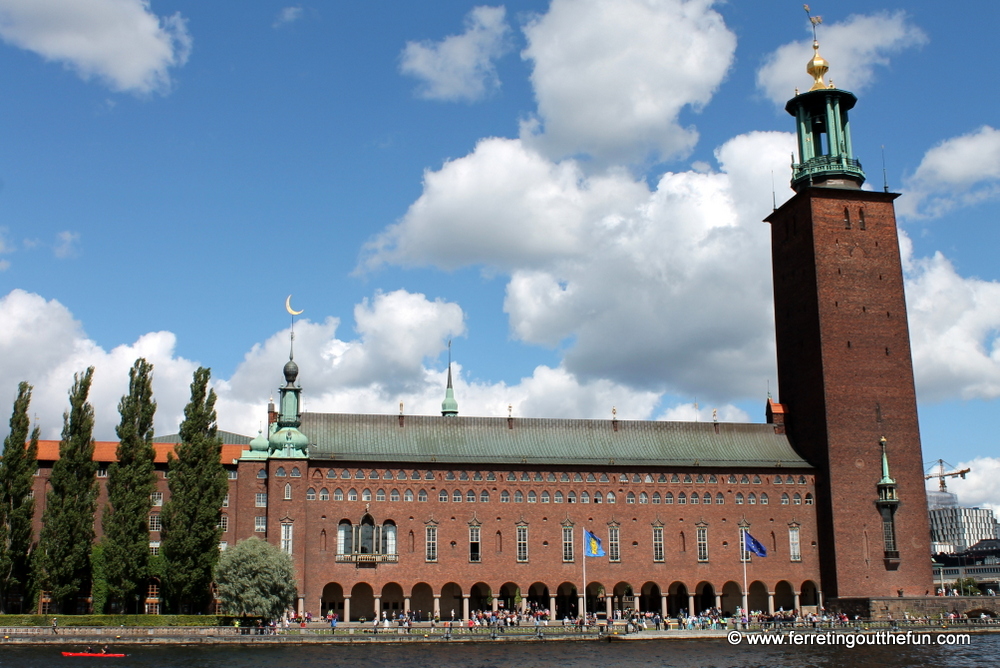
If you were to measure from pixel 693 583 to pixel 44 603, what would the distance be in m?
41.3

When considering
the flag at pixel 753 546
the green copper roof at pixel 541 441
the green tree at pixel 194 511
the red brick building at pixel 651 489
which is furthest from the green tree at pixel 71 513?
the flag at pixel 753 546

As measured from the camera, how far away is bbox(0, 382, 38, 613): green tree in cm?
5438

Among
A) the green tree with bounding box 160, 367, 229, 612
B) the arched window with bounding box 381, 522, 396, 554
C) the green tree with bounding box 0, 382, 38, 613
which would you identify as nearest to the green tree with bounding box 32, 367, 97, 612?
the green tree with bounding box 0, 382, 38, 613

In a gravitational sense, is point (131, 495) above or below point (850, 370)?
below

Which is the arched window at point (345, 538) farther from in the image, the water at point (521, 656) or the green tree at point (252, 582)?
the water at point (521, 656)

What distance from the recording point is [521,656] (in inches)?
1860

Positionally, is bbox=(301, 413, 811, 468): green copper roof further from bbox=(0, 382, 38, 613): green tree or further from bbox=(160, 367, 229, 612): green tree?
bbox=(0, 382, 38, 613): green tree

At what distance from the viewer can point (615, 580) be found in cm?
6838

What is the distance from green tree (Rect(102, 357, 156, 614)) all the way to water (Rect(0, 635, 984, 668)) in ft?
17.9

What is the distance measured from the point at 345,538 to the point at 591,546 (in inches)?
623

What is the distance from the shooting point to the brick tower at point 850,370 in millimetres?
68625

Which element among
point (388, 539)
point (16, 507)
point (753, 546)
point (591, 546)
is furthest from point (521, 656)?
point (16, 507)

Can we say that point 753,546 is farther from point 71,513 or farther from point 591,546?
point 71,513

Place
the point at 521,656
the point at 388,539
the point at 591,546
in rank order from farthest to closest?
the point at 388,539 → the point at 591,546 → the point at 521,656
